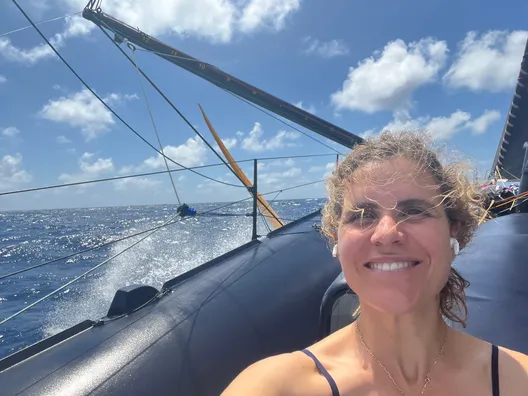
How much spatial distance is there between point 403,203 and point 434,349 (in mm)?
492

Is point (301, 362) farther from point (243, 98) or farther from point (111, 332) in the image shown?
point (243, 98)

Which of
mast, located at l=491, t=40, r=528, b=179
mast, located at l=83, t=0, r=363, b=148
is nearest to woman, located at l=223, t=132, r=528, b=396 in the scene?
mast, located at l=83, t=0, r=363, b=148

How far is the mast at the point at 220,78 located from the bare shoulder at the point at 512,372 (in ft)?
16.8

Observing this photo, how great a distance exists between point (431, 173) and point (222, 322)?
1.71m

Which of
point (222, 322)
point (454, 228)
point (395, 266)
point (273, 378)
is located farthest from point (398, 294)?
point (222, 322)

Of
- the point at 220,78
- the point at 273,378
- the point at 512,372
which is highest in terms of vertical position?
the point at 220,78

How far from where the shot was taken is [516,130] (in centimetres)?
1176

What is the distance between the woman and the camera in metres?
1.11

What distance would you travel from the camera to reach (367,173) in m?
1.27

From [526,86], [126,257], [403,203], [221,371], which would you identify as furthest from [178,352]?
[526,86]

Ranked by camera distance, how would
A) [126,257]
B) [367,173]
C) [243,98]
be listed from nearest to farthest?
[367,173], [243,98], [126,257]

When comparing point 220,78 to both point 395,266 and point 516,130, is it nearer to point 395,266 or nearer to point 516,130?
point 395,266

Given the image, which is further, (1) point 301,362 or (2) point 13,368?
(2) point 13,368

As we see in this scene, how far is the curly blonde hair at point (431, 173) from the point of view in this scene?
4.14 ft
